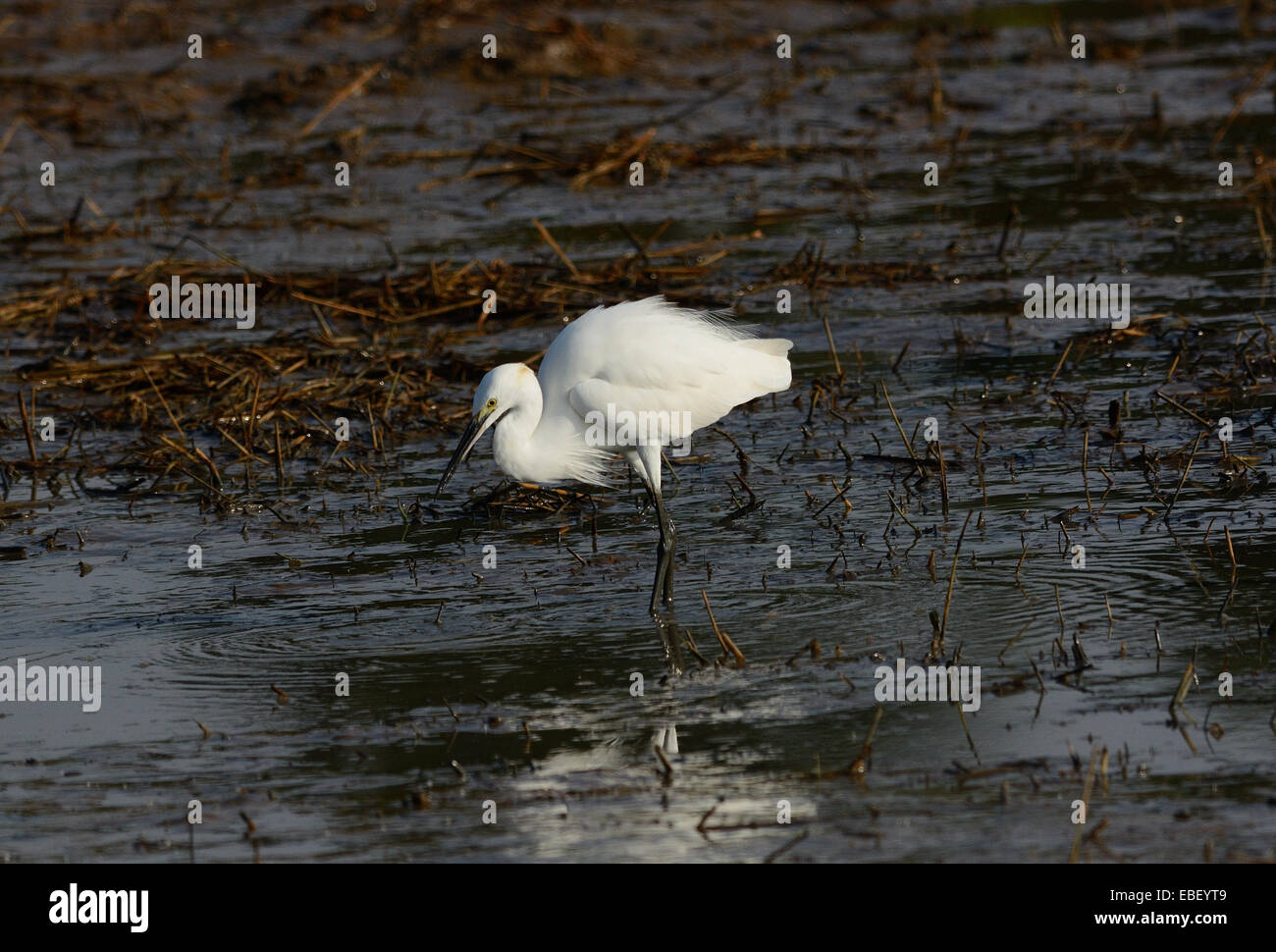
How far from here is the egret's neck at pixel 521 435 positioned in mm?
7137

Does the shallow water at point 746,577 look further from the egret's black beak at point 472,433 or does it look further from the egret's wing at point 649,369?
the egret's wing at point 649,369

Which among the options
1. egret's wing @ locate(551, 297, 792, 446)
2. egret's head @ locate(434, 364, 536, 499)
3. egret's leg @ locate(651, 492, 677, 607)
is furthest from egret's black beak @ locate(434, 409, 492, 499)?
egret's leg @ locate(651, 492, 677, 607)

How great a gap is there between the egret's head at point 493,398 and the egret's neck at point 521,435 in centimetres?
2

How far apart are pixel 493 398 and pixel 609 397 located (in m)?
0.52

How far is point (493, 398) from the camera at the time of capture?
280 inches

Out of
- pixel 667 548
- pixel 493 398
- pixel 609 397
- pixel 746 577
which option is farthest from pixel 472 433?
pixel 746 577

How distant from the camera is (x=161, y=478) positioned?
8.70 metres

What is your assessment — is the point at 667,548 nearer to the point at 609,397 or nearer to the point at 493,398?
the point at 609,397

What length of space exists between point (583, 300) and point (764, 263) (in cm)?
156

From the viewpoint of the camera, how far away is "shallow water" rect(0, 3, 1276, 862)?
4871 millimetres

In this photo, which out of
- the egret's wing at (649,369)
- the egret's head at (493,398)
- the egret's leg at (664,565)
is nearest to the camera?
the egret's leg at (664,565)

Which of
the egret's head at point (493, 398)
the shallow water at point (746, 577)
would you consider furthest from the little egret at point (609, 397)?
the shallow water at point (746, 577)
